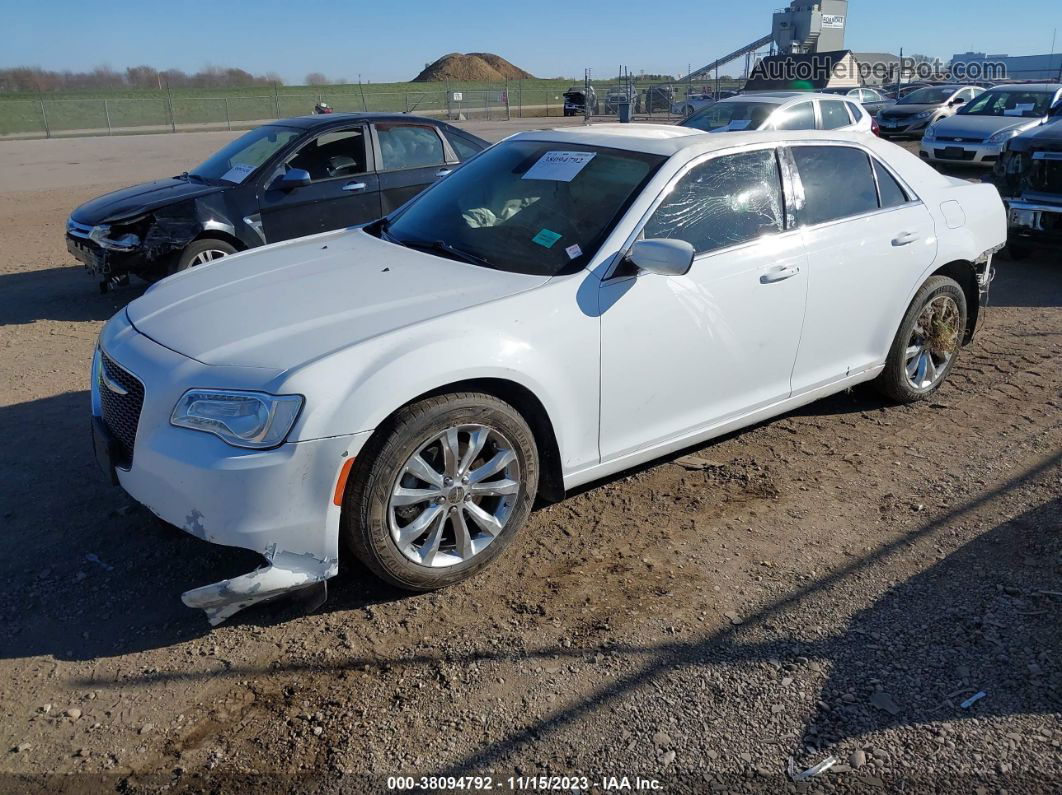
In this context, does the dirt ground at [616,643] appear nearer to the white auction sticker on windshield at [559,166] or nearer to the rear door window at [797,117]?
the white auction sticker on windshield at [559,166]

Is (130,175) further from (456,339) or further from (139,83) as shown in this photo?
(139,83)

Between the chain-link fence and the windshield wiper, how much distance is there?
2859cm

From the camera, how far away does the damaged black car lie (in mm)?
8344

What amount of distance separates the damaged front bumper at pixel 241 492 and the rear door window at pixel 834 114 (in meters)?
13.5

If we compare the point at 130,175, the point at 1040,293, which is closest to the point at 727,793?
the point at 1040,293

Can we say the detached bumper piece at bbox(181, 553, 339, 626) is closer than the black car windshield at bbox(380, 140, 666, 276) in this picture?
Yes

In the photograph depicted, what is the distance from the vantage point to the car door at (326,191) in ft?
25.2

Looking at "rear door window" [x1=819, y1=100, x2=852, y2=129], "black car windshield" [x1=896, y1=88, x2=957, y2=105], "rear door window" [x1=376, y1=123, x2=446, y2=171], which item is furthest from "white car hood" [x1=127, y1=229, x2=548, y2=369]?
"black car windshield" [x1=896, y1=88, x2=957, y2=105]

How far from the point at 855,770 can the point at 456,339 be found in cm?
195

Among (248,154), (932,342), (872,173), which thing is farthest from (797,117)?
(872,173)

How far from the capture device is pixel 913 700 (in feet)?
9.36

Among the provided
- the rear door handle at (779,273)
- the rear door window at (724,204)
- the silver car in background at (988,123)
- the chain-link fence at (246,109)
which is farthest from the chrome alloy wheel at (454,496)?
the chain-link fence at (246,109)

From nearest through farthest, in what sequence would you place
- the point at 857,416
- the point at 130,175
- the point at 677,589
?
the point at 677,589 → the point at 857,416 → the point at 130,175

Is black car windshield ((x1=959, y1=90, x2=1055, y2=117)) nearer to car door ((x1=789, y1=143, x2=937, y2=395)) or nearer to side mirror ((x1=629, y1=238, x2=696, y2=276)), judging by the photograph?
car door ((x1=789, y1=143, x2=937, y2=395))
